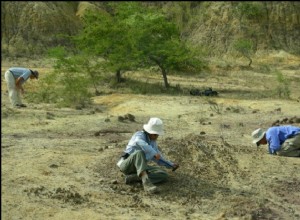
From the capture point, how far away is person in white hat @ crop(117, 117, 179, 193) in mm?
6258

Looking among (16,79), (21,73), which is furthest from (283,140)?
(16,79)

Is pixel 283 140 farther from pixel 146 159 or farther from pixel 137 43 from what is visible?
pixel 137 43

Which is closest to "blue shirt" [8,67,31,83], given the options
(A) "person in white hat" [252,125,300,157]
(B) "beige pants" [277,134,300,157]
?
(A) "person in white hat" [252,125,300,157]

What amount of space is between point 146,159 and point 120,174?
2.53ft

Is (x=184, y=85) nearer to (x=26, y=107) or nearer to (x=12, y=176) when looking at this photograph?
(x=26, y=107)

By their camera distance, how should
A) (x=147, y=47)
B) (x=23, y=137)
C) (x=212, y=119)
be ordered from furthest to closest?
(x=147, y=47), (x=212, y=119), (x=23, y=137)

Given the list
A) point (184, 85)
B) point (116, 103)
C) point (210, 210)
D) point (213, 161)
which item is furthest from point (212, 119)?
point (184, 85)

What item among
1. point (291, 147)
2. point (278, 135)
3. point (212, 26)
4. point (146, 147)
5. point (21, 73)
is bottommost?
point (212, 26)

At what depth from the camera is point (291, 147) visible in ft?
27.0

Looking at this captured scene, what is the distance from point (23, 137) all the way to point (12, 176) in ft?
9.46

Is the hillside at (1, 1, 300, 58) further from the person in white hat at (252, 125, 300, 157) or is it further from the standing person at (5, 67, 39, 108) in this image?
the person in white hat at (252, 125, 300, 157)

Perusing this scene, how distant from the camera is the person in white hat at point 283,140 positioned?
823 cm

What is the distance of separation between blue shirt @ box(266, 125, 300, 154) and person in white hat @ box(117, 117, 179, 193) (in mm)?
2520

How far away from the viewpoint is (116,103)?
50.0 ft
